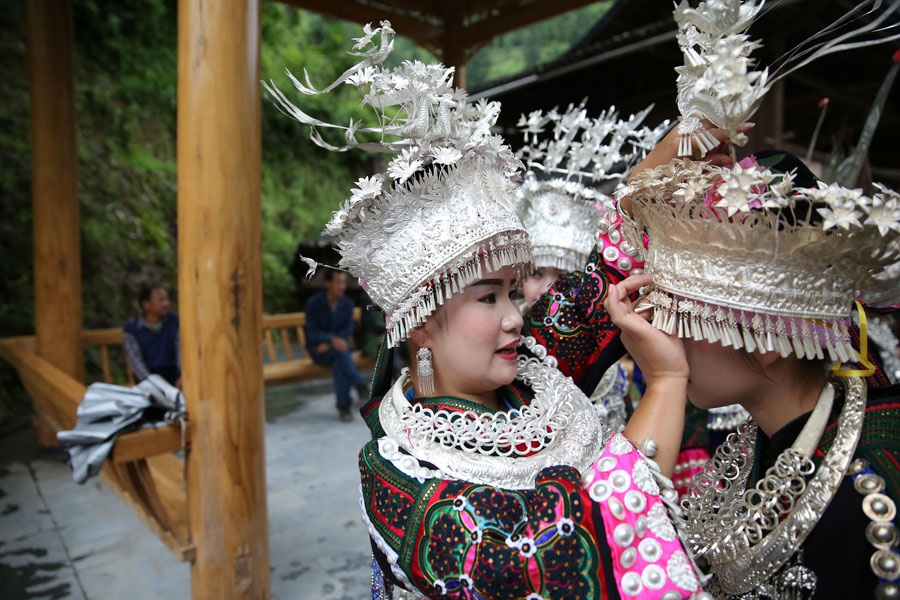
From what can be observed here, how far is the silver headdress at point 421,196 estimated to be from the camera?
1395mm

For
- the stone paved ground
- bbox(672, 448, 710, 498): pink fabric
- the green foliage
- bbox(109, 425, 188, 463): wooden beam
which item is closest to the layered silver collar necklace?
bbox(672, 448, 710, 498): pink fabric

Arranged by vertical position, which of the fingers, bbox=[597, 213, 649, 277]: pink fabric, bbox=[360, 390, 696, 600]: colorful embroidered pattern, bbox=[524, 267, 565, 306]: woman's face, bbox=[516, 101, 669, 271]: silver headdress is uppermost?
bbox=[516, 101, 669, 271]: silver headdress

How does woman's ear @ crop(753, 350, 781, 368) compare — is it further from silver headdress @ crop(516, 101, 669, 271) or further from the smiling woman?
silver headdress @ crop(516, 101, 669, 271)

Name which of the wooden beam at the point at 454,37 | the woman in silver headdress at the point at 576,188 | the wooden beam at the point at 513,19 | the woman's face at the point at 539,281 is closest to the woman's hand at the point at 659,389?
the woman in silver headdress at the point at 576,188

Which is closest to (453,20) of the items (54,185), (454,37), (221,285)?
(454,37)

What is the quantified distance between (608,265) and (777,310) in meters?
0.69

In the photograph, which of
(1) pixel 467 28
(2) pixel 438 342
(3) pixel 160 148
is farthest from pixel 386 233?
(3) pixel 160 148

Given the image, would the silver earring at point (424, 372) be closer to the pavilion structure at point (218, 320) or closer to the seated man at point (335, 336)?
the pavilion structure at point (218, 320)

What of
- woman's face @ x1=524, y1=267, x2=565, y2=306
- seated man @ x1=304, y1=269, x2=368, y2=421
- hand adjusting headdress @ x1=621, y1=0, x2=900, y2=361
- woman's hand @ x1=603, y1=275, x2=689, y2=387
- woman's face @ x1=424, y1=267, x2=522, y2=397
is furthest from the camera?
seated man @ x1=304, y1=269, x2=368, y2=421

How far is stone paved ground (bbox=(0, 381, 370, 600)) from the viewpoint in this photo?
3.39 meters

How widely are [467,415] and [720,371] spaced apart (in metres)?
0.59

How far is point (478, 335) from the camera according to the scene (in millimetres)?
1466

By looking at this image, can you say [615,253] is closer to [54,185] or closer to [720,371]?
[720,371]

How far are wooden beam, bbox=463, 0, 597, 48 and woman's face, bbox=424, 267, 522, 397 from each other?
526 cm
